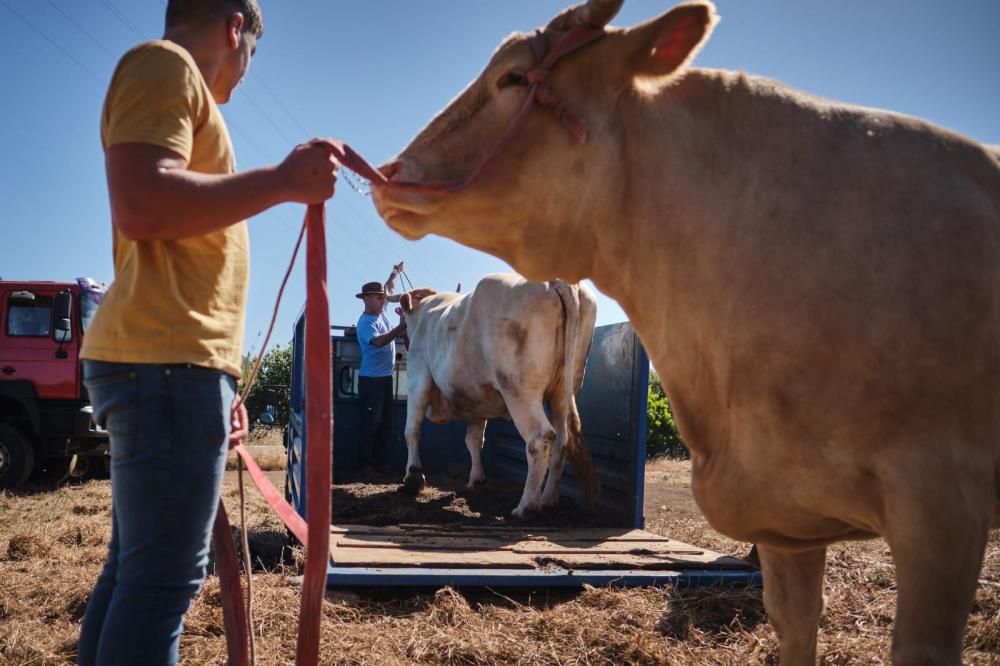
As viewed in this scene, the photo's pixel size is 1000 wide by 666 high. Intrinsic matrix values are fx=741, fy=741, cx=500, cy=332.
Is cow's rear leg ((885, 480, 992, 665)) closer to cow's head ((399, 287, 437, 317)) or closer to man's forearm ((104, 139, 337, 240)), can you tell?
man's forearm ((104, 139, 337, 240))

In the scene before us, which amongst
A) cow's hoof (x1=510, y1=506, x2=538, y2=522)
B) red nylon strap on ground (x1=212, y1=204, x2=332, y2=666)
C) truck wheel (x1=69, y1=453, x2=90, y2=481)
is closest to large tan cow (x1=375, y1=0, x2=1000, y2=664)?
red nylon strap on ground (x1=212, y1=204, x2=332, y2=666)

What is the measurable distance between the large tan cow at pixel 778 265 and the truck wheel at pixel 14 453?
956cm

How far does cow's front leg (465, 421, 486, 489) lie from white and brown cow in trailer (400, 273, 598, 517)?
1.07 m

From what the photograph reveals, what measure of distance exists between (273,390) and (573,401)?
1731 centimetres

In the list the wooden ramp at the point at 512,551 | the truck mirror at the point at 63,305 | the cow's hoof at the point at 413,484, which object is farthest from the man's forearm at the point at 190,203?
the truck mirror at the point at 63,305

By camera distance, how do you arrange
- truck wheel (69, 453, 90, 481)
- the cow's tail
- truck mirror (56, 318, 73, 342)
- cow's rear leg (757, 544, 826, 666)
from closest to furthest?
cow's rear leg (757, 544, 826, 666) → the cow's tail → truck mirror (56, 318, 73, 342) → truck wheel (69, 453, 90, 481)

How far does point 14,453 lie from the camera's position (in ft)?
31.3

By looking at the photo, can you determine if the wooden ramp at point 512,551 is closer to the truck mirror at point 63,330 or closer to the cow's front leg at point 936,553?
the cow's front leg at point 936,553

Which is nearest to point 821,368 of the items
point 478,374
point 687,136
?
point 687,136

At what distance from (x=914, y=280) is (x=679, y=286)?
569 millimetres

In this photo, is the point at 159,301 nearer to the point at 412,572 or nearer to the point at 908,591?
the point at 908,591

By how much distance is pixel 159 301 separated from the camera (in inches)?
63.9

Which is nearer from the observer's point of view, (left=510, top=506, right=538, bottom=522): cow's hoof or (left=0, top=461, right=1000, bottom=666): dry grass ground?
(left=0, top=461, right=1000, bottom=666): dry grass ground

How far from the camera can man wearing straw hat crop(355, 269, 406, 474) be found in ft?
30.6
